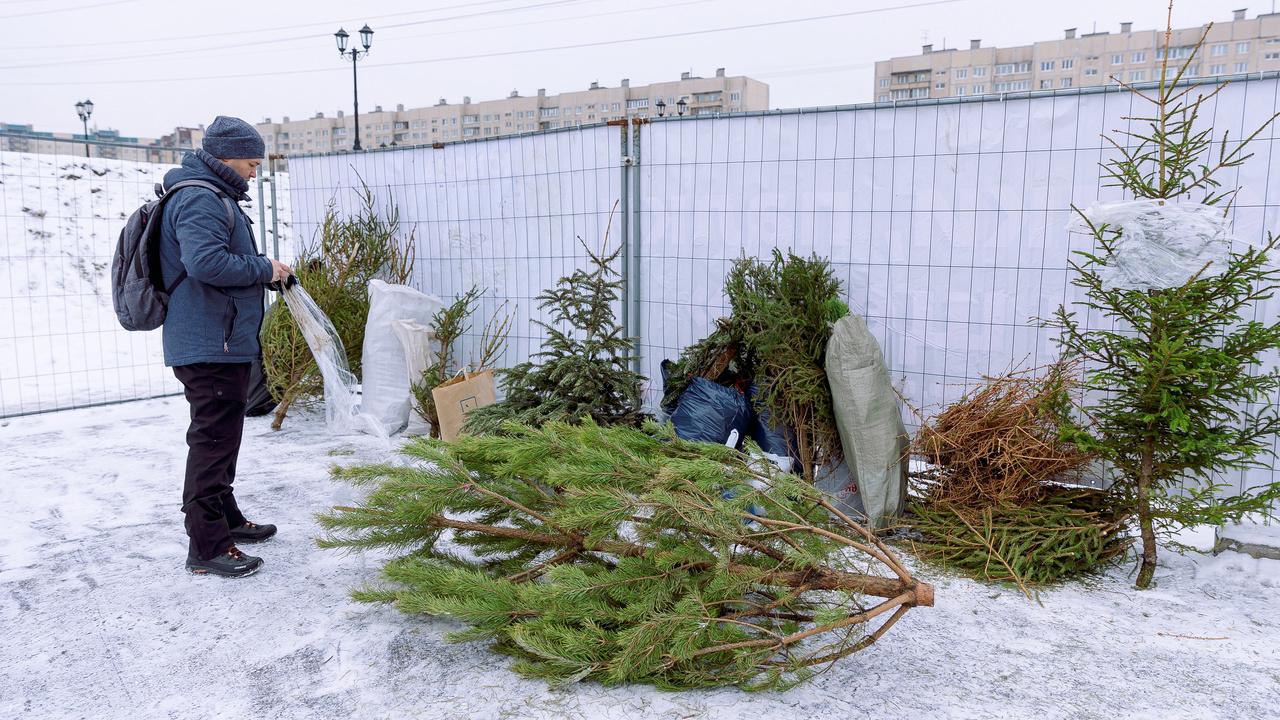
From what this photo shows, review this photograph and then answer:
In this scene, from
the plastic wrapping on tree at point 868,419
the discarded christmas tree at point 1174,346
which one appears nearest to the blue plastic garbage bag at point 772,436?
the plastic wrapping on tree at point 868,419

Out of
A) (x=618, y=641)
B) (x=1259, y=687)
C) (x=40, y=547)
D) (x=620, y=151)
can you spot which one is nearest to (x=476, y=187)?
(x=620, y=151)

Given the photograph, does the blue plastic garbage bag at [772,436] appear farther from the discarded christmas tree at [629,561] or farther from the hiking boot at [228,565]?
the hiking boot at [228,565]

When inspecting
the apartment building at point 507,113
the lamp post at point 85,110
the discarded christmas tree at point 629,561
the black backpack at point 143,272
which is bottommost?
the discarded christmas tree at point 629,561

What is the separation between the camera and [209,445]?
3555 millimetres

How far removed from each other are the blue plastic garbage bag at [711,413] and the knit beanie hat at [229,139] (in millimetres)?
2402

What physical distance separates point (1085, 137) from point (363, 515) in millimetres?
3690

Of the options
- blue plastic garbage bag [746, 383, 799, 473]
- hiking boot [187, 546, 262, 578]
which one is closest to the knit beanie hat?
hiking boot [187, 546, 262, 578]

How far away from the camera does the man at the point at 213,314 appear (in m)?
3.40

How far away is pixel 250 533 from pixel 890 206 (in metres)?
3.66

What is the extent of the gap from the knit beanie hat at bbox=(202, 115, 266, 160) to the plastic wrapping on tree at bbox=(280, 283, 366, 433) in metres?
0.74

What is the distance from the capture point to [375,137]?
257 feet

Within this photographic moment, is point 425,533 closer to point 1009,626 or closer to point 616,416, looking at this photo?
point 616,416

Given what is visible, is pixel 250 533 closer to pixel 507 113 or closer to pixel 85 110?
pixel 85 110

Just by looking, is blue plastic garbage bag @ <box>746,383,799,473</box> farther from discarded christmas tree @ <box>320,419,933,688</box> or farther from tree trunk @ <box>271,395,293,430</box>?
tree trunk @ <box>271,395,293,430</box>
